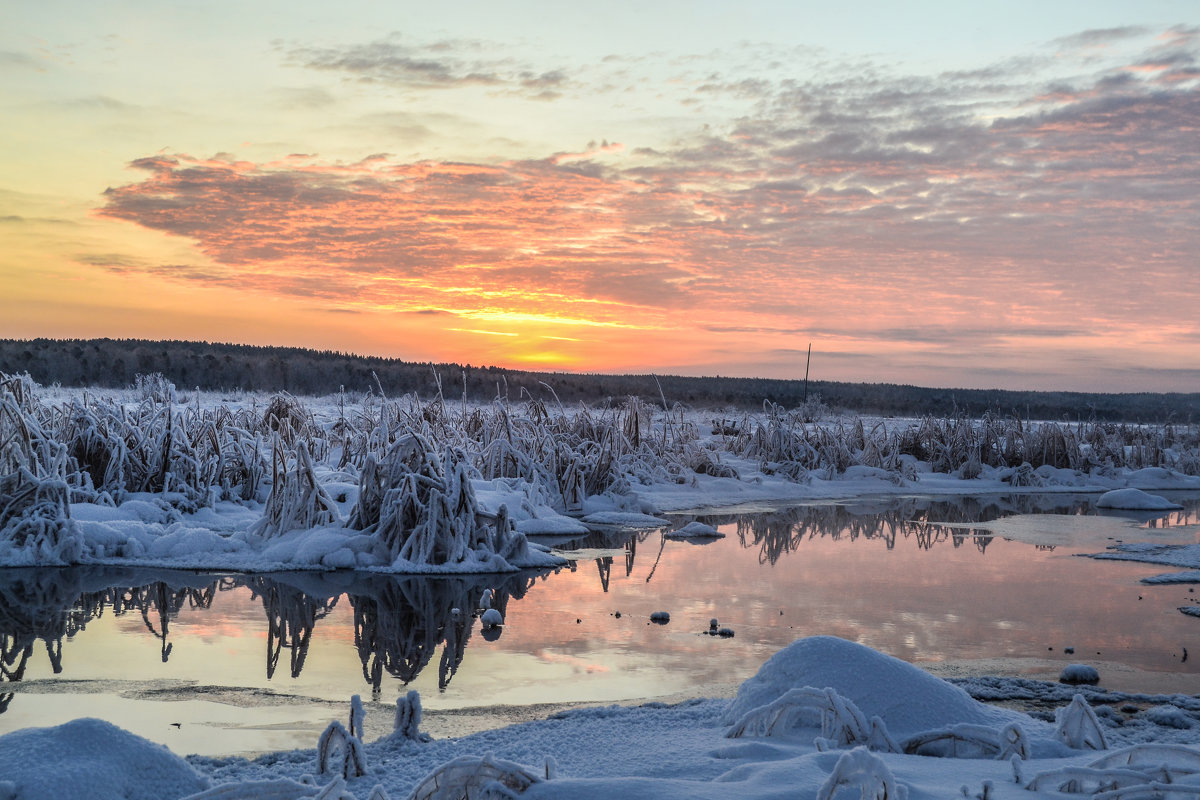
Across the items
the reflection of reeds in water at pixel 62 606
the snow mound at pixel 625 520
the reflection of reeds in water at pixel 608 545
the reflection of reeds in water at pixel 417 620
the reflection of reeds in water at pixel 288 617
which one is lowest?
the reflection of reeds in water at pixel 62 606

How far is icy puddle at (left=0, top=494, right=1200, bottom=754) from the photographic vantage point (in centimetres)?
476

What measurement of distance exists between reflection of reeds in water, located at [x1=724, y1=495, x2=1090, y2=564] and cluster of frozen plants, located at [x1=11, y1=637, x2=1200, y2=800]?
5073mm

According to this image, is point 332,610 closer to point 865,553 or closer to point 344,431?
point 865,553

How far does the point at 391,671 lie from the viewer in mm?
5359

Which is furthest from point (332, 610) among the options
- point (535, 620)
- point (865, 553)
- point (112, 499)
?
point (865, 553)

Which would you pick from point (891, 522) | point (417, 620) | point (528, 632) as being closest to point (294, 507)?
point (417, 620)

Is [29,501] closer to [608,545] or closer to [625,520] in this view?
[608,545]

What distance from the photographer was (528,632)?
627cm

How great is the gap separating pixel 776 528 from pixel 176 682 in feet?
26.1

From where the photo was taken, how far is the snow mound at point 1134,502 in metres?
15.4

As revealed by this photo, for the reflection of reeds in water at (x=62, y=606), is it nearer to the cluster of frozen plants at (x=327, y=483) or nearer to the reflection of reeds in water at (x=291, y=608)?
the reflection of reeds in water at (x=291, y=608)

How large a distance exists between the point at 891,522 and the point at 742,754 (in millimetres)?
9718

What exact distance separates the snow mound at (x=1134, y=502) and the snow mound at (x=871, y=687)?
12.8 m

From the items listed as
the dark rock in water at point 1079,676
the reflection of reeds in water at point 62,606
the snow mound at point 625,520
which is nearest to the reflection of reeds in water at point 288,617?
the reflection of reeds in water at point 62,606
